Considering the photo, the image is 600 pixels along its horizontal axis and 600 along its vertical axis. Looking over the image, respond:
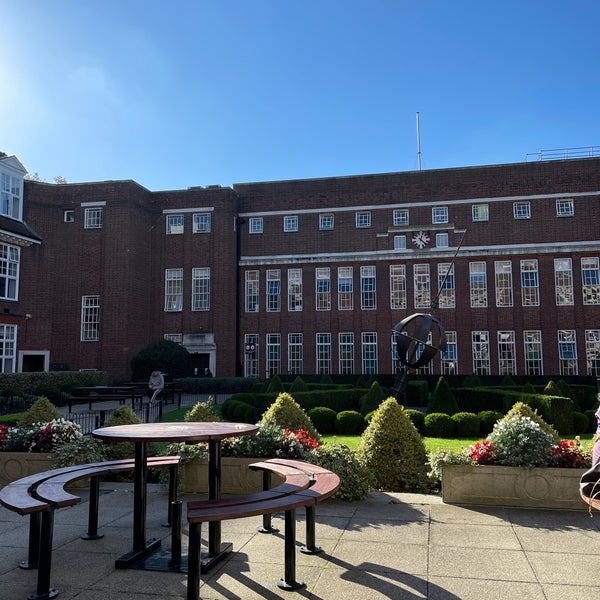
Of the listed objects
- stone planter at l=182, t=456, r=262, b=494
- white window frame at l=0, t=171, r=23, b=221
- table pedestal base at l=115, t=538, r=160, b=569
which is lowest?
table pedestal base at l=115, t=538, r=160, b=569

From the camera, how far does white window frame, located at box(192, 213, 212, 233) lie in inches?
1492

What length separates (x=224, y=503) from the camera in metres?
4.71

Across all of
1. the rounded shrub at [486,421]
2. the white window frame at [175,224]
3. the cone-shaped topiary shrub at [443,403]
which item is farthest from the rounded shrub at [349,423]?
the white window frame at [175,224]

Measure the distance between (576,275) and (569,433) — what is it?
64.1 feet

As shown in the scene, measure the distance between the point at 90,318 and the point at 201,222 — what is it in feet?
31.9

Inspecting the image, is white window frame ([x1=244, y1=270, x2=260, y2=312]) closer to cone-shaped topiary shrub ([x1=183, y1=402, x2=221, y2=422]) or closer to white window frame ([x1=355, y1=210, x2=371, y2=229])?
white window frame ([x1=355, y1=210, x2=371, y2=229])

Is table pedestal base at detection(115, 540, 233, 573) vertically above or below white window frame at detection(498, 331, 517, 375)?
below

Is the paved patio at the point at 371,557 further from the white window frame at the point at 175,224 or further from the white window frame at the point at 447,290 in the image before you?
the white window frame at the point at 175,224

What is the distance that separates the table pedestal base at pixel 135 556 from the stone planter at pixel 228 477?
2.19m

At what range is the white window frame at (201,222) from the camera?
3791 centimetres

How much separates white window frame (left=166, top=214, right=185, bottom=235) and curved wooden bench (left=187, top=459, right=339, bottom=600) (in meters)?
34.0

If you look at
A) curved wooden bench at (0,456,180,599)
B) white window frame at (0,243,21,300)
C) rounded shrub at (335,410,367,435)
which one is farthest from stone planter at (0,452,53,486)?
white window frame at (0,243,21,300)

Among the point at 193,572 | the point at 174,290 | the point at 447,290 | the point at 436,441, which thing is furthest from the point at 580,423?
the point at 174,290

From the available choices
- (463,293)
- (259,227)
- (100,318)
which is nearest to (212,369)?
(100,318)
